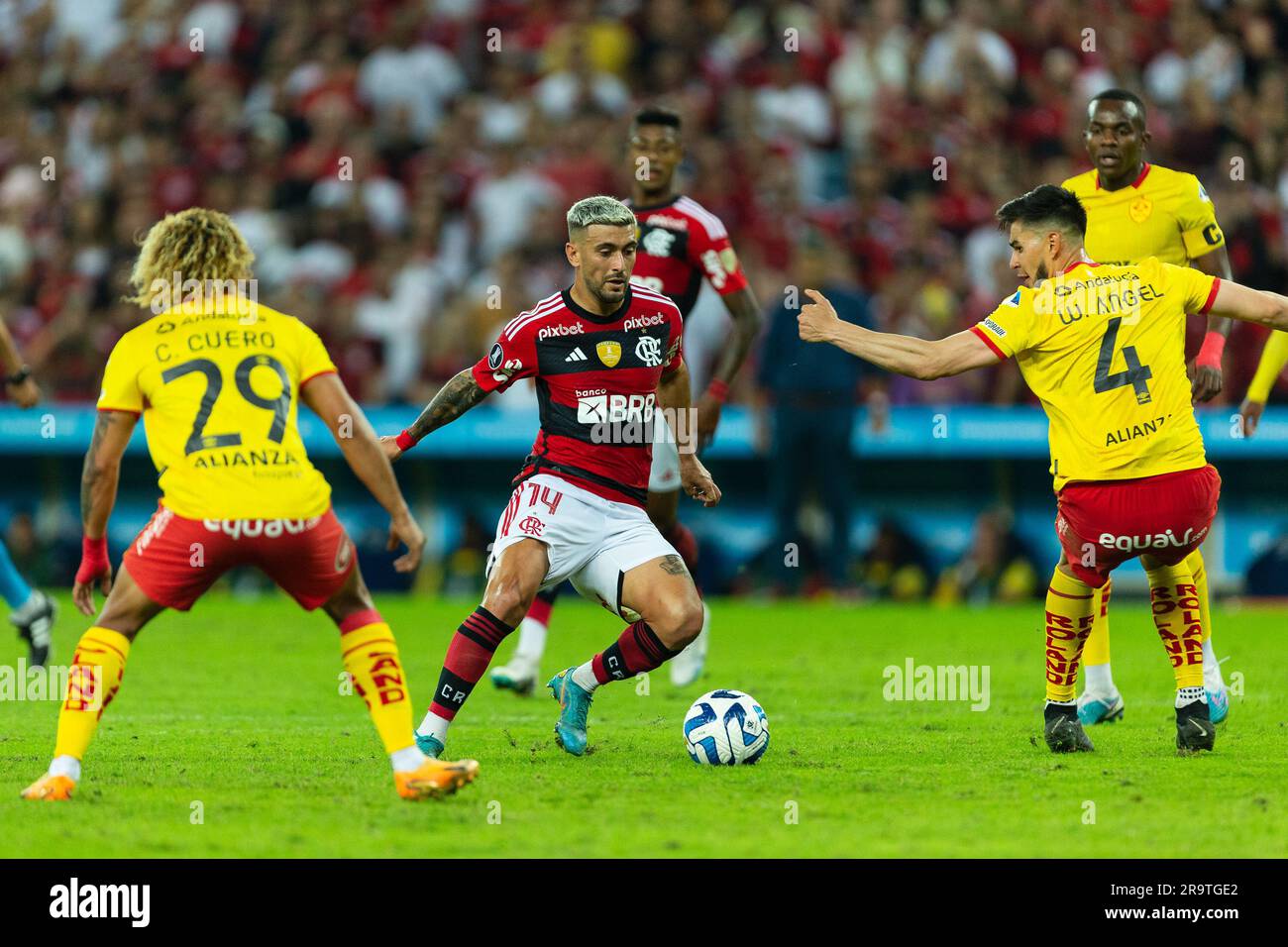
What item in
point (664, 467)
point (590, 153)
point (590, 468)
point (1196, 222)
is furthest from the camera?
point (590, 153)

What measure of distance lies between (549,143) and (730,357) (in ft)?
28.9

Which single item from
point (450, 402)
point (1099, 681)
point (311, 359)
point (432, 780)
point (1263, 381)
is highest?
point (1263, 381)

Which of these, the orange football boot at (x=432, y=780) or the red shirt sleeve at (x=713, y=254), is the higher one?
the red shirt sleeve at (x=713, y=254)

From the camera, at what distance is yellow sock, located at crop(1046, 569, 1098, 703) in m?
7.58

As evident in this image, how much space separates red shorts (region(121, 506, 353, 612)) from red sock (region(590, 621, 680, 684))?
5.07ft

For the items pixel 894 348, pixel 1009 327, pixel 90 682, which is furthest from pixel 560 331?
pixel 90 682

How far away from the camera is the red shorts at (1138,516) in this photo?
725 cm

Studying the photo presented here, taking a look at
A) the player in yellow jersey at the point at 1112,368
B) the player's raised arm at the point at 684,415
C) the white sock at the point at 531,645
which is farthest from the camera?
the white sock at the point at 531,645

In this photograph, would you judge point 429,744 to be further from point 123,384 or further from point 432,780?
point 123,384

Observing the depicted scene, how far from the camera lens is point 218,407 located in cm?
617

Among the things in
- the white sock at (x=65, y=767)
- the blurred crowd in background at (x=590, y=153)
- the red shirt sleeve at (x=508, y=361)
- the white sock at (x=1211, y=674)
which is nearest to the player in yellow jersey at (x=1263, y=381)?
the white sock at (x=1211, y=674)

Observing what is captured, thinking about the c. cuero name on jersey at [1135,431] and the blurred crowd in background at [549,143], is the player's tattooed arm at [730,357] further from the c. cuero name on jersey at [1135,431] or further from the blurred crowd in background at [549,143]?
the blurred crowd in background at [549,143]

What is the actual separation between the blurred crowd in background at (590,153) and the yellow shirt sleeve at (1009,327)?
7528 mm
